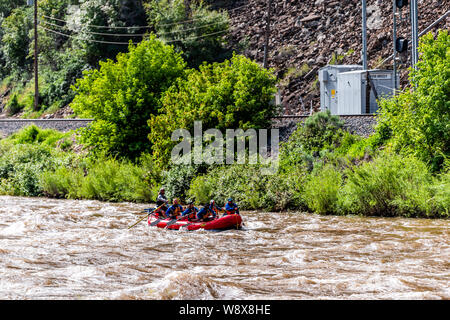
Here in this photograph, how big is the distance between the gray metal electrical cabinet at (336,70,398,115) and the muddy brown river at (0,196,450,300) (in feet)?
31.6

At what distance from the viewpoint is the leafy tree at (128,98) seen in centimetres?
3347

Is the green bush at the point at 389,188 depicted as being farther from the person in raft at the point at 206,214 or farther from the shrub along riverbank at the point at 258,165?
the person in raft at the point at 206,214

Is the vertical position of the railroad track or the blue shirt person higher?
the railroad track

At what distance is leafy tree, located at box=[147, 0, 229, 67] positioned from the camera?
159ft

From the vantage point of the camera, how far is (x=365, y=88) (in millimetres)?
29688

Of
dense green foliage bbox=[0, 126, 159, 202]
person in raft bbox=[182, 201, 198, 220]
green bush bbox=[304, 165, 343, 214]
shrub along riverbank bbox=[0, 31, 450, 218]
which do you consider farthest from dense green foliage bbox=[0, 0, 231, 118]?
person in raft bbox=[182, 201, 198, 220]

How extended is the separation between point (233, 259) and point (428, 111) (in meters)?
11.4

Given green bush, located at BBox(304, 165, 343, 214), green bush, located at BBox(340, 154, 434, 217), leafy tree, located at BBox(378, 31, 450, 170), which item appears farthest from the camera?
green bush, located at BBox(304, 165, 343, 214)

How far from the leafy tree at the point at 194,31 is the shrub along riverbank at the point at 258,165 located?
43.0ft

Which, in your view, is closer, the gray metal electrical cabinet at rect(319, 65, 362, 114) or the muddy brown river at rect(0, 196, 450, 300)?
the muddy brown river at rect(0, 196, 450, 300)

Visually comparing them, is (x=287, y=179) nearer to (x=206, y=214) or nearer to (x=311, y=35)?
(x=206, y=214)

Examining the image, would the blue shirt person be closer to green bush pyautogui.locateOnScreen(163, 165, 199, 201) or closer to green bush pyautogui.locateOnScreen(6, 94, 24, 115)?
green bush pyautogui.locateOnScreen(163, 165, 199, 201)

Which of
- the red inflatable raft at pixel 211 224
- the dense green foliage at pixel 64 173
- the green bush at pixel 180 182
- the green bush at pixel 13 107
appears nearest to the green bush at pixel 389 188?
the red inflatable raft at pixel 211 224

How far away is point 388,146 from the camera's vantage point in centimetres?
2402
